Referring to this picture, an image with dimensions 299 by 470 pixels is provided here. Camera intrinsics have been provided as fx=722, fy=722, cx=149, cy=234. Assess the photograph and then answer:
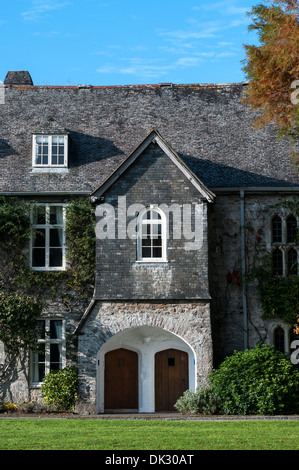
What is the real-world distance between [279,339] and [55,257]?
24.7 feet

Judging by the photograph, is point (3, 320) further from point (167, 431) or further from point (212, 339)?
point (167, 431)

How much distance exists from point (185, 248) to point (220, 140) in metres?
5.06

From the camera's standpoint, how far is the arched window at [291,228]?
2309 centimetres

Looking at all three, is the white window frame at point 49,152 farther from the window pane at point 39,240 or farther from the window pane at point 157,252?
the window pane at point 157,252

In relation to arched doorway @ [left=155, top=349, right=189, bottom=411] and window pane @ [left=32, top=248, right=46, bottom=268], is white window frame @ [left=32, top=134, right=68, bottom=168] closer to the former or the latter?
window pane @ [left=32, top=248, right=46, bottom=268]

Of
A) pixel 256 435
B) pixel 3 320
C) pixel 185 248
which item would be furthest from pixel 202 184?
pixel 256 435

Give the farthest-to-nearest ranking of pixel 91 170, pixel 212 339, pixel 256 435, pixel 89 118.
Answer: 1. pixel 89 118
2. pixel 91 170
3. pixel 212 339
4. pixel 256 435

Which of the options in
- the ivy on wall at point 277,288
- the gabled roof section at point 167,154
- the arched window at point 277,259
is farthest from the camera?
the arched window at point 277,259

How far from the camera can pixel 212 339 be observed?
2170cm

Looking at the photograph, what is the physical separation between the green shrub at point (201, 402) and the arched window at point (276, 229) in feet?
18.3

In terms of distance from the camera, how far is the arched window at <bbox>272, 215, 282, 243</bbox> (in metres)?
23.1

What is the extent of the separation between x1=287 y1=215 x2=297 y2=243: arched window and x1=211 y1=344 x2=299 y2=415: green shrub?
429cm

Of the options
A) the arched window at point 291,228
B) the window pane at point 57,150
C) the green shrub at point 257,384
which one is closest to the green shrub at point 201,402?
the green shrub at point 257,384

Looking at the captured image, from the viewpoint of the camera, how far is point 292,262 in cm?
2302
